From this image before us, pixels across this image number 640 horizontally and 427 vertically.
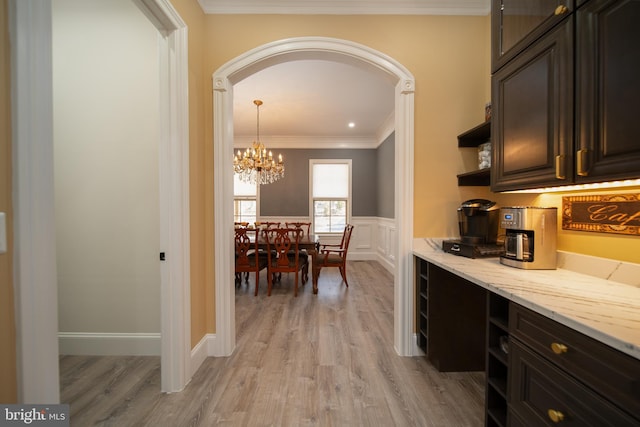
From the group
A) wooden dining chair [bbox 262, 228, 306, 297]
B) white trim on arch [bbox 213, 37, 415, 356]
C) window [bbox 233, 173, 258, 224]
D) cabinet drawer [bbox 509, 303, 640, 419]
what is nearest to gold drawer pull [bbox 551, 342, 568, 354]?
cabinet drawer [bbox 509, 303, 640, 419]

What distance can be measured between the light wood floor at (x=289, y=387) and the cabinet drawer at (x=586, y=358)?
0.90 metres

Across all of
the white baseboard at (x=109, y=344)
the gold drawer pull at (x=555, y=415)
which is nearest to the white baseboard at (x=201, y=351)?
the white baseboard at (x=109, y=344)

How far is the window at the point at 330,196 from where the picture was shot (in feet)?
21.1

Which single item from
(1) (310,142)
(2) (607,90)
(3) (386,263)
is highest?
(1) (310,142)

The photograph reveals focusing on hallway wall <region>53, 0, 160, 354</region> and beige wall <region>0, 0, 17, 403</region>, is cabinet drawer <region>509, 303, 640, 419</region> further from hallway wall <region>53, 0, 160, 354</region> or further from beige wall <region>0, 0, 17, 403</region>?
hallway wall <region>53, 0, 160, 354</region>

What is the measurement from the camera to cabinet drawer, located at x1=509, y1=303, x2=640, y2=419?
0.71 meters

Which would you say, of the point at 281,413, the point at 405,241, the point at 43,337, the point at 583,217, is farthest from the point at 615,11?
the point at 281,413

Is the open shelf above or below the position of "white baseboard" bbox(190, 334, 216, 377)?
above

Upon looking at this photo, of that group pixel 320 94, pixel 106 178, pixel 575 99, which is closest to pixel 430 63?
pixel 575 99

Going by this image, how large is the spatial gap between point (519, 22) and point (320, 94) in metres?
2.96

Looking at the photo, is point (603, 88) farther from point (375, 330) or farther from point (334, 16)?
point (375, 330)

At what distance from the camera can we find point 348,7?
2174 mm

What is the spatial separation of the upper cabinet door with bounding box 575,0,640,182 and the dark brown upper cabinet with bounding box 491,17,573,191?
6 centimetres

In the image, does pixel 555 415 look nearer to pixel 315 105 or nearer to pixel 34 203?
pixel 34 203
